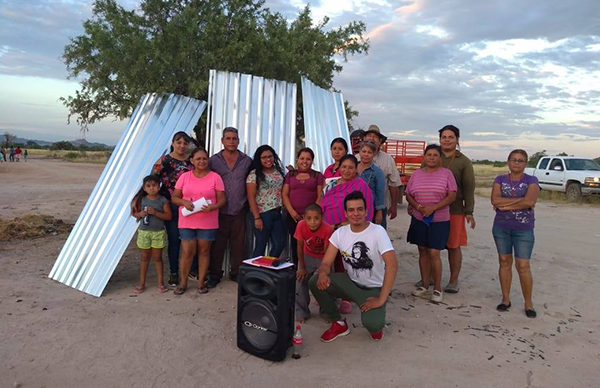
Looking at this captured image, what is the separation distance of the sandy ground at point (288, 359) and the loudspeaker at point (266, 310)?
0.14 metres

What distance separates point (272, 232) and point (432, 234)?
184 cm

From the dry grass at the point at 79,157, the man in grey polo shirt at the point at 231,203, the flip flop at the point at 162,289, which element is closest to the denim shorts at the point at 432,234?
the man in grey polo shirt at the point at 231,203

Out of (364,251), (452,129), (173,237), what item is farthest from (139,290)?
(452,129)

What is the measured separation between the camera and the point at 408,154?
15070mm

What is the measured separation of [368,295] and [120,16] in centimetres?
851

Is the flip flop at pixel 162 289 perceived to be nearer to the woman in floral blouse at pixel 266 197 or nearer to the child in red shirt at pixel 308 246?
the woman in floral blouse at pixel 266 197

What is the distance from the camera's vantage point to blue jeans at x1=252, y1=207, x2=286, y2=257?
4.95 metres

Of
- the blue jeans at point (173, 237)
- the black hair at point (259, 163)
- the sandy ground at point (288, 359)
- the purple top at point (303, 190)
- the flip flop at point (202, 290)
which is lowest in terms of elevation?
the sandy ground at point (288, 359)

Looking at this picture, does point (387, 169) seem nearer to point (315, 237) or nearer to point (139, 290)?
point (315, 237)

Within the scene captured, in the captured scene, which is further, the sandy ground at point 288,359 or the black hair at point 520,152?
the black hair at point 520,152

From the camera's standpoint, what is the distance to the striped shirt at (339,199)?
14.0 ft

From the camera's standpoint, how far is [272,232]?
16.6 feet

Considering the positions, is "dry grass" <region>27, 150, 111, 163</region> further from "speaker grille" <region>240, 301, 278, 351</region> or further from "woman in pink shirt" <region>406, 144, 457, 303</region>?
"speaker grille" <region>240, 301, 278, 351</region>

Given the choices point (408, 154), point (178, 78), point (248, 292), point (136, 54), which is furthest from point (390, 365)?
point (408, 154)
